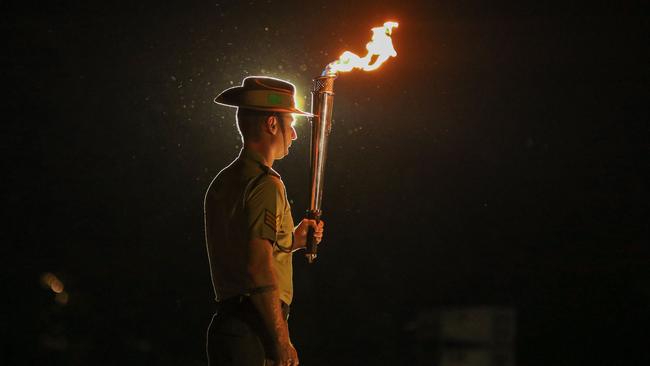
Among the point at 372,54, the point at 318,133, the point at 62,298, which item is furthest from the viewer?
the point at 62,298

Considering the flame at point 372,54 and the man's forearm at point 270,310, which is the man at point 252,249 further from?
the flame at point 372,54

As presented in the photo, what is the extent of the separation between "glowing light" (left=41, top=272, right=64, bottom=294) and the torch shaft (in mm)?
1673

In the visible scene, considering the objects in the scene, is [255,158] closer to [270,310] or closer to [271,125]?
[271,125]

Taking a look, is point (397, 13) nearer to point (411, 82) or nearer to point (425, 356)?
point (411, 82)

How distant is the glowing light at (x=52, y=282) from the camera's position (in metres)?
4.83

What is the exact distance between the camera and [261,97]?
3.61m

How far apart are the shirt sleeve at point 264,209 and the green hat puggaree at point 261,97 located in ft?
1.08

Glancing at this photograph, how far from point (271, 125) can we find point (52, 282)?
194 centimetres

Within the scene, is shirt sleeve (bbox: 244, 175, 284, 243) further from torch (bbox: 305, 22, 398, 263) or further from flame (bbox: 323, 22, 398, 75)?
flame (bbox: 323, 22, 398, 75)

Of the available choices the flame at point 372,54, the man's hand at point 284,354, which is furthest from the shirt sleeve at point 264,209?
the flame at point 372,54

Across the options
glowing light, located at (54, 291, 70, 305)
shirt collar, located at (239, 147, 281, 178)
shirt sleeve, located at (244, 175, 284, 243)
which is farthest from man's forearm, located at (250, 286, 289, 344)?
glowing light, located at (54, 291, 70, 305)

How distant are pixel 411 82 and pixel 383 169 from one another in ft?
1.77

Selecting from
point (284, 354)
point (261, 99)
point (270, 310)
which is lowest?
point (284, 354)

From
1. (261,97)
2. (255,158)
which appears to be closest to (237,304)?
(255,158)
